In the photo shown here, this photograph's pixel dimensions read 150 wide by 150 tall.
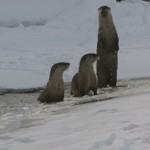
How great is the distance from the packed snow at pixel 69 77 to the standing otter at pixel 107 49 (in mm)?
377

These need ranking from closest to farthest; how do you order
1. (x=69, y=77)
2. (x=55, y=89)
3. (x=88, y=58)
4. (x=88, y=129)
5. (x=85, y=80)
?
(x=88, y=129)
(x=55, y=89)
(x=85, y=80)
(x=88, y=58)
(x=69, y=77)

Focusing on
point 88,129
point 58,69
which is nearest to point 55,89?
point 58,69

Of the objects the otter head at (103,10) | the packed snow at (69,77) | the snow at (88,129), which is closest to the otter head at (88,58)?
the packed snow at (69,77)

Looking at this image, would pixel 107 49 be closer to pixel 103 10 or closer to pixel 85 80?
pixel 103 10

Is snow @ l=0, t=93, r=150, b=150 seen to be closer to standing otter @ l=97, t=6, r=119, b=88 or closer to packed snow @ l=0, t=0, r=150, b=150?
packed snow @ l=0, t=0, r=150, b=150

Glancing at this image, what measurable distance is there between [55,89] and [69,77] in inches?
120

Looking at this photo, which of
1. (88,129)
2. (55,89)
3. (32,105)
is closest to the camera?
(88,129)

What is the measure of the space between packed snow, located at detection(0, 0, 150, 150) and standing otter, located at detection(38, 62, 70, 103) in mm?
178

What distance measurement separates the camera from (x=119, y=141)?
4.32 metres

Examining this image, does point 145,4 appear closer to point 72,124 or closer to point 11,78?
point 11,78

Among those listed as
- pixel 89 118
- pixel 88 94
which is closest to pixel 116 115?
pixel 89 118

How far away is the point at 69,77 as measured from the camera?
41.4ft

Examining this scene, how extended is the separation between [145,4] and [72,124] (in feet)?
51.8

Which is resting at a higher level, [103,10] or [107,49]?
[103,10]
